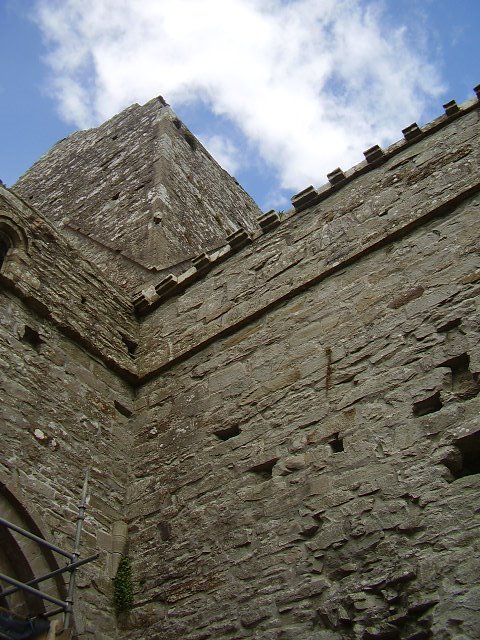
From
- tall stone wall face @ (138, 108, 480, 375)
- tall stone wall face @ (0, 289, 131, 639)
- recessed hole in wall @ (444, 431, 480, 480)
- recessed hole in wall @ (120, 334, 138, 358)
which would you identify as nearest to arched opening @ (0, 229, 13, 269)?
tall stone wall face @ (0, 289, 131, 639)

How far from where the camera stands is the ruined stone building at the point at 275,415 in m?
4.36

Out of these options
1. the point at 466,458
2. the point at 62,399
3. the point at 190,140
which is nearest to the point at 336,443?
the point at 466,458

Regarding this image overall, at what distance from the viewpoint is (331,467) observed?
4895mm

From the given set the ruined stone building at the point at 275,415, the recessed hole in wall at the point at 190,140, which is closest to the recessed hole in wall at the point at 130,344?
the ruined stone building at the point at 275,415

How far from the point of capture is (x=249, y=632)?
14.8 ft

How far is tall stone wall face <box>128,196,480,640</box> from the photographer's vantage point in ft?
13.7

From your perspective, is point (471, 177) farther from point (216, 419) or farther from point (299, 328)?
point (216, 419)

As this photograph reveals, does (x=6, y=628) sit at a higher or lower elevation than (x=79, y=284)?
lower

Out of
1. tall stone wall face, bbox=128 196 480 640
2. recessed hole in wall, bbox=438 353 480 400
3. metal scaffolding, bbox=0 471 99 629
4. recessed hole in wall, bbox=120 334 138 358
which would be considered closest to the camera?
tall stone wall face, bbox=128 196 480 640

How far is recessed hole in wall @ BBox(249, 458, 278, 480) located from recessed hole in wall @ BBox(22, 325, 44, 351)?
6.74 feet

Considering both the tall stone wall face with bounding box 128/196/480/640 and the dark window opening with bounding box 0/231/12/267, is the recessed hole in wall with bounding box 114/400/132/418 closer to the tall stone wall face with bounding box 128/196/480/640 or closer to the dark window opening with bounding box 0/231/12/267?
the tall stone wall face with bounding box 128/196/480/640

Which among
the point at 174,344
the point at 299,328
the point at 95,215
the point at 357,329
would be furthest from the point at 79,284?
the point at 95,215

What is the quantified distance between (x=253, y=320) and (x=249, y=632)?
2694 mm

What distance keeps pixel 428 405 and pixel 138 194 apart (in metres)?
8.07
